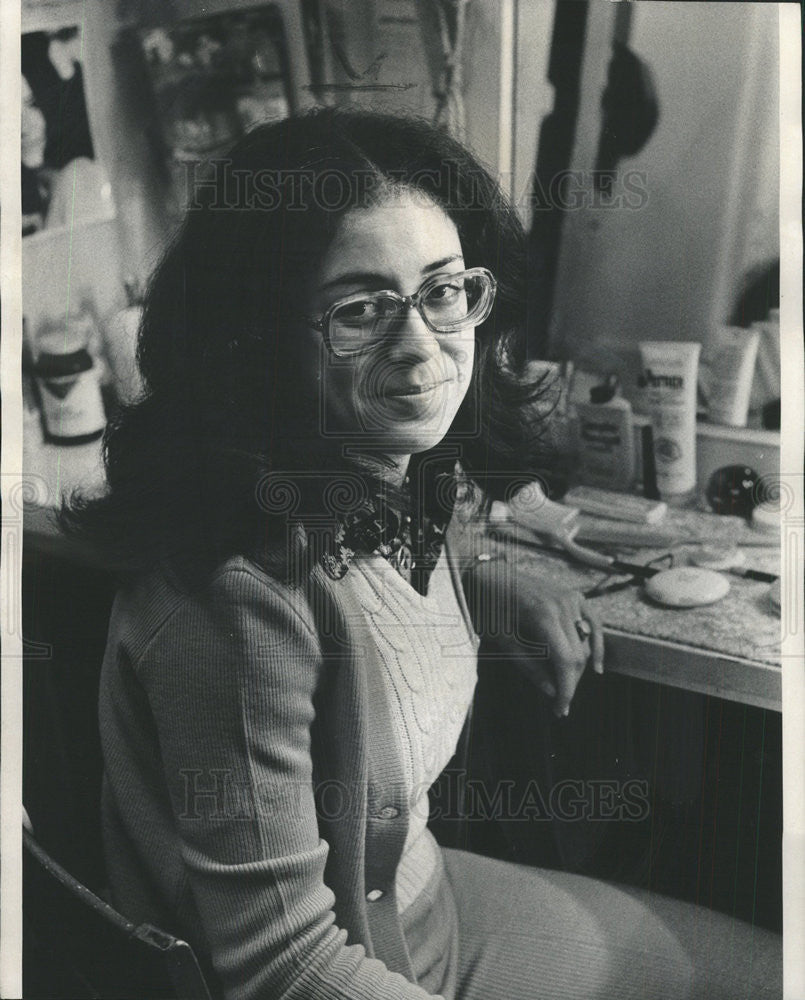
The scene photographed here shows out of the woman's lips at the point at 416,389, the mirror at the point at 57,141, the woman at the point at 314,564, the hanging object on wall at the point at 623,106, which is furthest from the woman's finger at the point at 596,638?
the mirror at the point at 57,141

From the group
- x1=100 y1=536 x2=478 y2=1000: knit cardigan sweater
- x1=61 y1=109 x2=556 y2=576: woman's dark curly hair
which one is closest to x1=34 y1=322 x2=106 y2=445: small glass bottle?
x1=61 y1=109 x2=556 y2=576: woman's dark curly hair

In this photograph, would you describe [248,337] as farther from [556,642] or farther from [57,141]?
[556,642]

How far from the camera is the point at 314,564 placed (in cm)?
71

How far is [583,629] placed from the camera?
2.58 feet

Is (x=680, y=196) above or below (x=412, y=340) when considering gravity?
above

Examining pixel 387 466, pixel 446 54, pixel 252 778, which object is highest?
pixel 446 54

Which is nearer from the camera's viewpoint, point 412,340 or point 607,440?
point 412,340

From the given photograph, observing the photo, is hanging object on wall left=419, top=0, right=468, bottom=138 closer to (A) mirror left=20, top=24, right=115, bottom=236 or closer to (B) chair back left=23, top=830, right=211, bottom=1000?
(A) mirror left=20, top=24, right=115, bottom=236

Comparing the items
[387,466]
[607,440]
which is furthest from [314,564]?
[607,440]

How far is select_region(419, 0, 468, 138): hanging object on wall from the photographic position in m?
0.73

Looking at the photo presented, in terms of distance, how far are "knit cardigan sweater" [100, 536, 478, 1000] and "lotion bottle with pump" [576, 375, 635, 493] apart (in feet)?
0.86

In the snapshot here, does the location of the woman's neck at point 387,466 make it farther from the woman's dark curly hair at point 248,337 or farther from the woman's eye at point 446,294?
the woman's eye at point 446,294

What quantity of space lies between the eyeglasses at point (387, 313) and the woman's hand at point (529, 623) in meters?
0.21

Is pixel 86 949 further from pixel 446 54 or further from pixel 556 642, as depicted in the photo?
pixel 446 54
